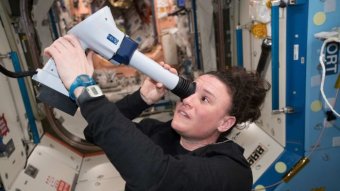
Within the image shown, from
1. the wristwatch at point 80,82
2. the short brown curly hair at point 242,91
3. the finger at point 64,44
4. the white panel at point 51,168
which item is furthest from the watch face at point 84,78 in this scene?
the white panel at point 51,168

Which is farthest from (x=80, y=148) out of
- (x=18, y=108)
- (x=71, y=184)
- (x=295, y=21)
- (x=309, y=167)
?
(x=295, y=21)

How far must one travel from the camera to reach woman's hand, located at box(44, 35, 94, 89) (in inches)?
40.6

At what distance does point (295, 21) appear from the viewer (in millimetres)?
2031

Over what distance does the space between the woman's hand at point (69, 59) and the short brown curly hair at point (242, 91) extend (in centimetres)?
74

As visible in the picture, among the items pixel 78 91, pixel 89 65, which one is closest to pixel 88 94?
pixel 78 91

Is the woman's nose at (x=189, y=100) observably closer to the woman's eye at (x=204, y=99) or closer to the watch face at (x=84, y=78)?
the woman's eye at (x=204, y=99)

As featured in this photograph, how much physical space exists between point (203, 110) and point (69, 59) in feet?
2.20

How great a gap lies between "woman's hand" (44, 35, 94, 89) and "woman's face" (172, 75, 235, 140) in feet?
1.70

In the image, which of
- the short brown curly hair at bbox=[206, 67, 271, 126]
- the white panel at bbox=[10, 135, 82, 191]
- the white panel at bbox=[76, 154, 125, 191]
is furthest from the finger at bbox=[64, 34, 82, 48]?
the white panel at bbox=[76, 154, 125, 191]

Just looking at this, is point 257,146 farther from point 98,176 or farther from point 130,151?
point 130,151

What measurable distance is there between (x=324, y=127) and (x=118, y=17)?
17.0 feet

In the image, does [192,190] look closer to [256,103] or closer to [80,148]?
[256,103]

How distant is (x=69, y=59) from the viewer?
3.47ft

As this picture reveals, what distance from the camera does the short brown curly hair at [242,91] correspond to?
1525 mm
